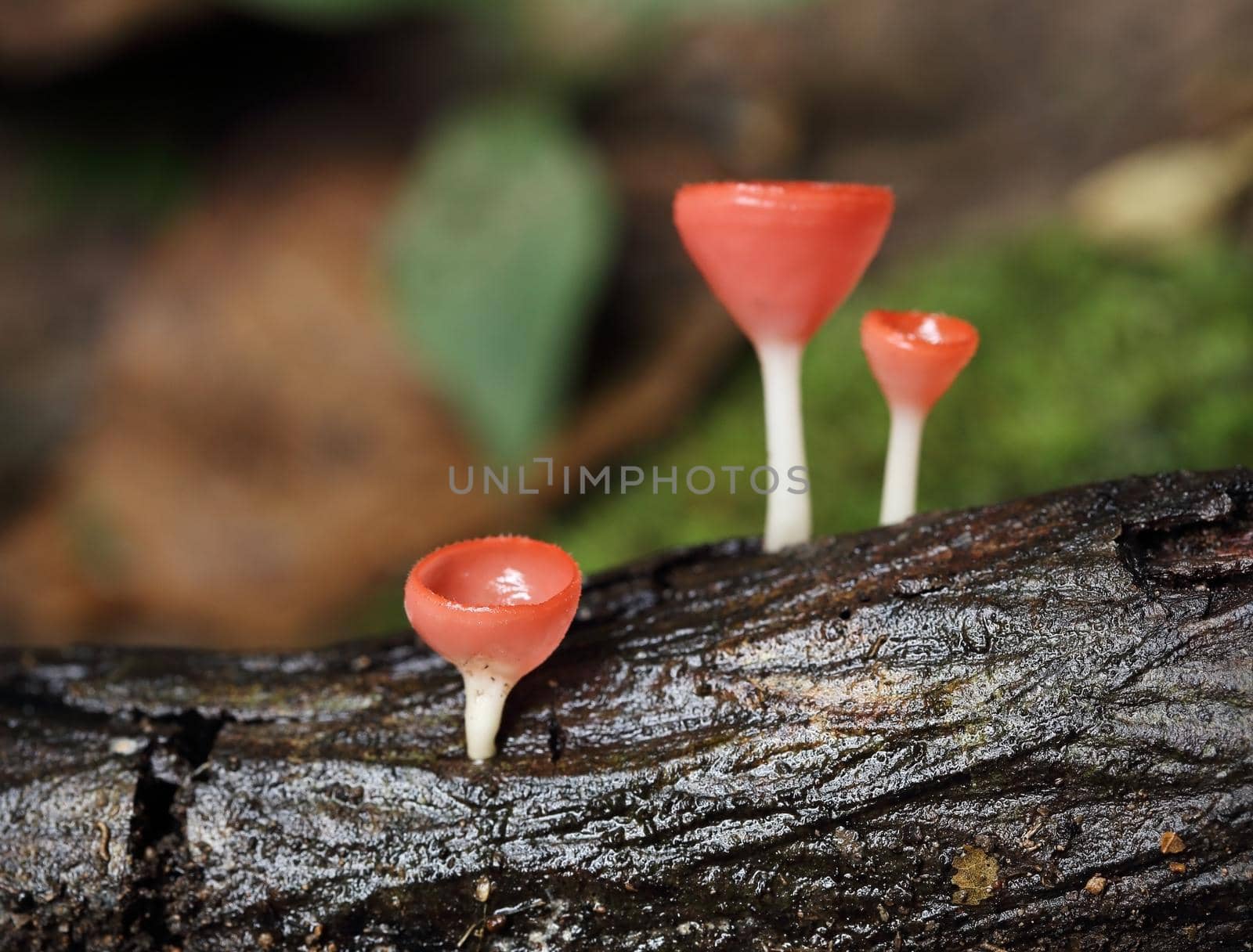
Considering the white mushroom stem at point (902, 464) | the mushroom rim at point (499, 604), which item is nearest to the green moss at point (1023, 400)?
the white mushroom stem at point (902, 464)

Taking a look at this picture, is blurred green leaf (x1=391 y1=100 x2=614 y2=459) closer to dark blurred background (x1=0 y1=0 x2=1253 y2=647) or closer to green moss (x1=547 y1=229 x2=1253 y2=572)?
dark blurred background (x1=0 y1=0 x2=1253 y2=647)

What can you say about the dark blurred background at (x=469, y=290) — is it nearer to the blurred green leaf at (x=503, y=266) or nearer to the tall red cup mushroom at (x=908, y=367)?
the blurred green leaf at (x=503, y=266)

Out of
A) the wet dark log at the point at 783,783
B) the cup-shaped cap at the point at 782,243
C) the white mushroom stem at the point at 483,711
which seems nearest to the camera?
the wet dark log at the point at 783,783

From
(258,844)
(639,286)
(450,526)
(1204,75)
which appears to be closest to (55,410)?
(450,526)

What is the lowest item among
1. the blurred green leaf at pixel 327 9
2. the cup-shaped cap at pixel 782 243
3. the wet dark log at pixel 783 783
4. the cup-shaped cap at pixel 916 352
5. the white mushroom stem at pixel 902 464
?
the wet dark log at pixel 783 783

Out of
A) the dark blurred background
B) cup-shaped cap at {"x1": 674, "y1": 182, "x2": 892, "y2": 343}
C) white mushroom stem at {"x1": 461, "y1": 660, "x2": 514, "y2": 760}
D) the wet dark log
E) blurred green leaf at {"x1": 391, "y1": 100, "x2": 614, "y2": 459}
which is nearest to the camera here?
the wet dark log

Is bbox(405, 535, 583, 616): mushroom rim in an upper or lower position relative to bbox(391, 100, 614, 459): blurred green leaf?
lower

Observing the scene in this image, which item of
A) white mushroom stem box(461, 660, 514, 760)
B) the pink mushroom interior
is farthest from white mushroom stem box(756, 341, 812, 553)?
white mushroom stem box(461, 660, 514, 760)
